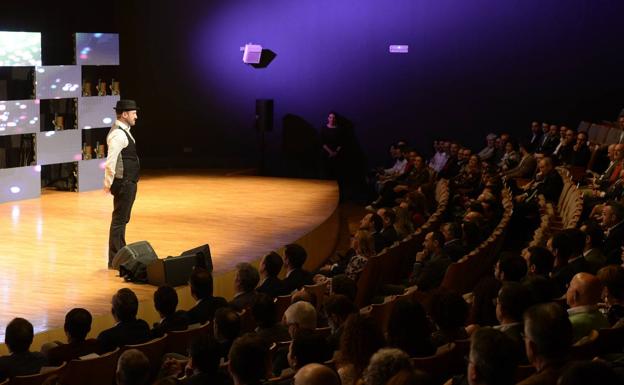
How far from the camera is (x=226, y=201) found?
1124cm

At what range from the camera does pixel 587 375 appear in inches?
93.6

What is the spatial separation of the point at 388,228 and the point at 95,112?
5.94m

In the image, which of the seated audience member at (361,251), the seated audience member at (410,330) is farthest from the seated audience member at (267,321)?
the seated audience member at (361,251)

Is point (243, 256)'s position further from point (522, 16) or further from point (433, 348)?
point (522, 16)

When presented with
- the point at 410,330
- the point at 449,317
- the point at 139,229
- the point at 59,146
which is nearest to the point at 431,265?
the point at 449,317

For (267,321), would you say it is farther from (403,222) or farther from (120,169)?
(403,222)

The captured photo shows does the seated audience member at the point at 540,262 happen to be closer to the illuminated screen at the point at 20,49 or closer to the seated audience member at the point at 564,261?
the seated audience member at the point at 564,261

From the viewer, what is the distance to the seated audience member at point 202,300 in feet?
16.6

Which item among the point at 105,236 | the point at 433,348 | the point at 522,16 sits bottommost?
the point at 105,236

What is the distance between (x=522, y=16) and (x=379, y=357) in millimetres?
11343

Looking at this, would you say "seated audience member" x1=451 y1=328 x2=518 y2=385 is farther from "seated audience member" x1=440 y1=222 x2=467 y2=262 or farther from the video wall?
the video wall

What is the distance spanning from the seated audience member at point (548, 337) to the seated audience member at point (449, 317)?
0.92 metres

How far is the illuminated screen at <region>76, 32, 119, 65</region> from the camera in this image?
11.9 meters

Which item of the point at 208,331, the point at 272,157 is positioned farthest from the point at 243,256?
the point at 272,157
